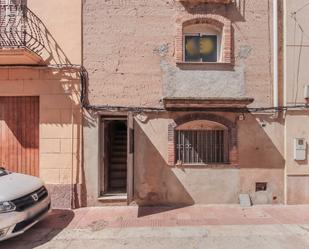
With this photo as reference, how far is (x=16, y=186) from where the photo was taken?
5.84 meters

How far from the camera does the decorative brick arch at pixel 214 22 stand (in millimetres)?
7922

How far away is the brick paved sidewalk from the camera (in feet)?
21.7

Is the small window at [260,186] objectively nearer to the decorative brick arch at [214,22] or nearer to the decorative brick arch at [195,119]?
the decorative brick arch at [195,119]

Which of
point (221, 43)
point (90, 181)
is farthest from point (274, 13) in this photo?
point (90, 181)

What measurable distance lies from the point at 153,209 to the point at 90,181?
203 centimetres

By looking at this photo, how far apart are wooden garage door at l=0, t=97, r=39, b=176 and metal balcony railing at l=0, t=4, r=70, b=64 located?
140 centimetres

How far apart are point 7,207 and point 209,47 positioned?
6811 mm

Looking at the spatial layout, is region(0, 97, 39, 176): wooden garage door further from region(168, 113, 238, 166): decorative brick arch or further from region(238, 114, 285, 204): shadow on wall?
region(238, 114, 285, 204): shadow on wall

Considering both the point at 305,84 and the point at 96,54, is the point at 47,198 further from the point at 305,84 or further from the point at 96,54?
the point at 305,84

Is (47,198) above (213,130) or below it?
below

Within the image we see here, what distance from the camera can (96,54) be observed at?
795 centimetres

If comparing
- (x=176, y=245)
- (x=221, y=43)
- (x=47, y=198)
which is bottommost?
(x=176, y=245)

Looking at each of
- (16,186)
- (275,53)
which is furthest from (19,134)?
(275,53)

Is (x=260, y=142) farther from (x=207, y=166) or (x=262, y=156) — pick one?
(x=207, y=166)
